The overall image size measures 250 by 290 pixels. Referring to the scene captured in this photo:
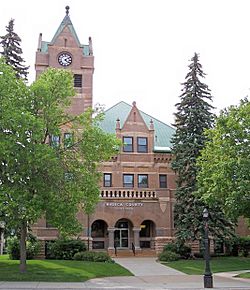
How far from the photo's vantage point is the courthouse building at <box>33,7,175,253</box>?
135 ft

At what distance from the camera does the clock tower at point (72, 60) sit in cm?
4672

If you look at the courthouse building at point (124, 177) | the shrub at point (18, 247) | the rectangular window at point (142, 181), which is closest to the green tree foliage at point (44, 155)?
the shrub at point (18, 247)

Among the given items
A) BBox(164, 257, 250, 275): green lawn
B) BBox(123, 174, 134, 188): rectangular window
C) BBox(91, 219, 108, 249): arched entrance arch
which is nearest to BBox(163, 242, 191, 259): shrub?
BBox(164, 257, 250, 275): green lawn

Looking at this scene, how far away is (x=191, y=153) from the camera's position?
38.8 m

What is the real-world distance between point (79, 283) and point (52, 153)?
697 centimetres

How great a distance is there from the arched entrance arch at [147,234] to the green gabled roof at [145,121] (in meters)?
7.89

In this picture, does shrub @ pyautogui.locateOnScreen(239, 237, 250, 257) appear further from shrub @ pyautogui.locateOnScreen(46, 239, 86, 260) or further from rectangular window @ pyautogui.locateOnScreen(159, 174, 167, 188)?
shrub @ pyautogui.locateOnScreen(46, 239, 86, 260)

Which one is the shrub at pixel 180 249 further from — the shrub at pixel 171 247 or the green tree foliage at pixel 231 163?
the green tree foliage at pixel 231 163

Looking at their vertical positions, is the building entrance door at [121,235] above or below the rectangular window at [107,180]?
below

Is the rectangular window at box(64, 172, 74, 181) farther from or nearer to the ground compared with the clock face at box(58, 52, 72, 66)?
nearer to the ground

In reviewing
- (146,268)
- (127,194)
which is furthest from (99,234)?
(146,268)

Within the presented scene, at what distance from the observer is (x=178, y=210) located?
38.7 metres

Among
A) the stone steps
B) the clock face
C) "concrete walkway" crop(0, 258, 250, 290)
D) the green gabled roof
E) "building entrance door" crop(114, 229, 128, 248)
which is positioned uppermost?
the clock face

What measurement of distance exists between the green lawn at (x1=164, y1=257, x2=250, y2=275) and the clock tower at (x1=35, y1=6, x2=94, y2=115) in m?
20.0
